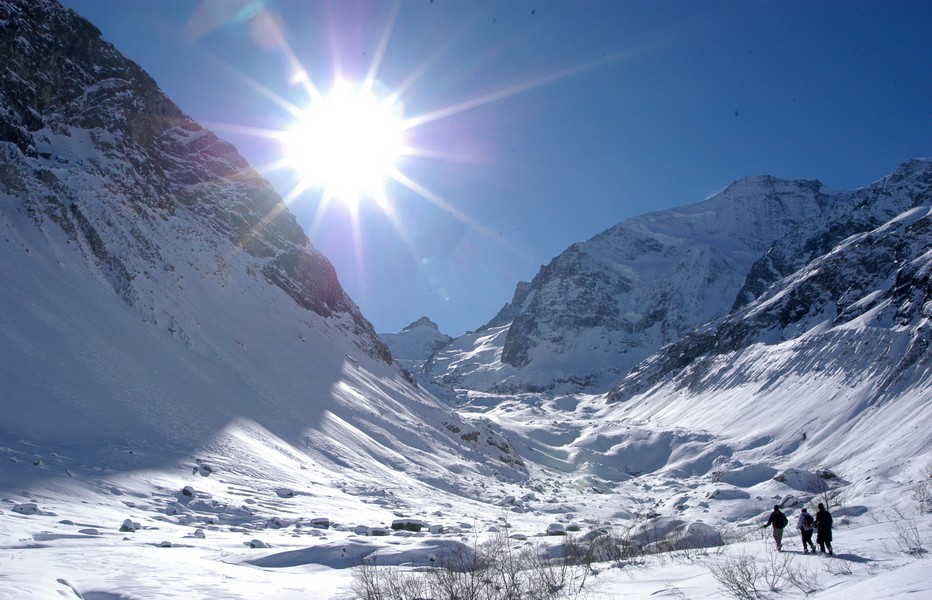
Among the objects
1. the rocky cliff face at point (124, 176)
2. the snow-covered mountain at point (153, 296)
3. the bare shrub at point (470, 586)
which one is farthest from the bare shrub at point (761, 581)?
the rocky cliff face at point (124, 176)

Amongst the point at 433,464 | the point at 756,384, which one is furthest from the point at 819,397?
the point at 433,464

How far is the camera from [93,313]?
135 ft

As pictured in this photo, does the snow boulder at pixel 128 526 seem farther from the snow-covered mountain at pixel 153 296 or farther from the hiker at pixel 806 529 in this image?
the hiker at pixel 806 529

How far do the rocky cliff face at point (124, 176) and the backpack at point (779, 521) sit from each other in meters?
46.8

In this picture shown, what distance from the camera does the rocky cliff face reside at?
5009 centimetres

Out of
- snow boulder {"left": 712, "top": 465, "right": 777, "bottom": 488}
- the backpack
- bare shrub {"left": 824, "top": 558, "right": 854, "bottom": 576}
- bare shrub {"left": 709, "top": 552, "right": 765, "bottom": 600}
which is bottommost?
bare shrub {"left": 709, "top": 552, "right": 765, "bottom": 600}

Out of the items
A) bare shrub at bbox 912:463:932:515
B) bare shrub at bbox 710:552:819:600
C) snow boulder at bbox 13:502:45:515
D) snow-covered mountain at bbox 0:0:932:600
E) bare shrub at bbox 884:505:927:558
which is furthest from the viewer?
bare shrub at bbox 912:463:932:515

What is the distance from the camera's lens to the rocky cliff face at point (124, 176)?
164 feet

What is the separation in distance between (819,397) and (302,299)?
250 feet

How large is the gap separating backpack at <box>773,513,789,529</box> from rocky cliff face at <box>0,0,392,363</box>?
46.8m

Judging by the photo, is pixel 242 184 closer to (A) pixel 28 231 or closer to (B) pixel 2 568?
(A) pixel 28 231

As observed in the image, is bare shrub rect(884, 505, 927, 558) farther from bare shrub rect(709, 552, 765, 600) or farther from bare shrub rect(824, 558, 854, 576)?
bare shrub rect(709, 552, 765, 600)

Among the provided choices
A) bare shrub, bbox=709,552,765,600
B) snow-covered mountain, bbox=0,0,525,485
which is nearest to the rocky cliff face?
snow-covered mountain, bbox=0,0,525,485

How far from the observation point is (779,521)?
1769cm
